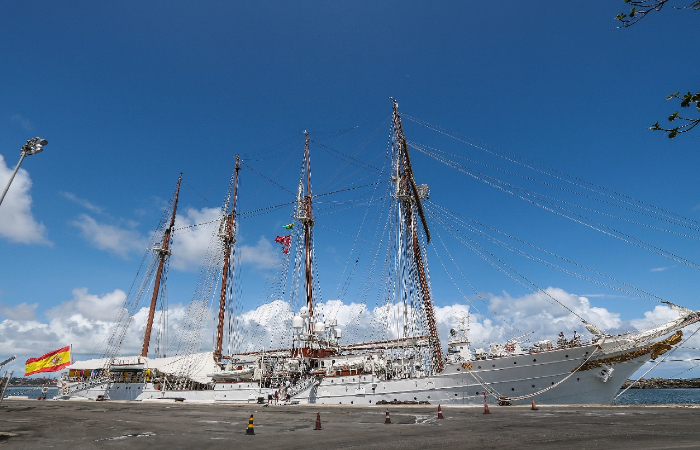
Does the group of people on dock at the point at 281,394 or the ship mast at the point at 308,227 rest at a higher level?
the ship mast at the point at 308,227

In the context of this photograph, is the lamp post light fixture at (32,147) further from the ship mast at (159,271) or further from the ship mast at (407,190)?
the ship mast at (159,271)

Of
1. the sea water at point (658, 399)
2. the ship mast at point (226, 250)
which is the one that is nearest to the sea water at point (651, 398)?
the sea water at point (658, 399)

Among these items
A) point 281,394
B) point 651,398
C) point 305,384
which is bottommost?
point 651,398

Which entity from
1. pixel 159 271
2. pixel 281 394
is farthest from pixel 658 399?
pixel 159 271

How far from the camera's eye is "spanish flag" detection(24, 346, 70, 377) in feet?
120

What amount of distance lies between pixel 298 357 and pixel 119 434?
2669 centimetres

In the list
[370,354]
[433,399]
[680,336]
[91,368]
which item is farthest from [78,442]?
[91,368]

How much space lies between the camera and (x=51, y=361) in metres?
37.8

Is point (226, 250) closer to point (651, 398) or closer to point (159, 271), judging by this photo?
point (159, 271)

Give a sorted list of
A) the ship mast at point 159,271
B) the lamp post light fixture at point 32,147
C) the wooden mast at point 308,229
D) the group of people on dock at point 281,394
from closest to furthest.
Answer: the lamp post light fixture at point 32,147 → the group of people on dock at point 281,394 → the wooden mast at point 308,229 → the ship mast at point 159,271

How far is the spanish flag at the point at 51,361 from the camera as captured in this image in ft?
120

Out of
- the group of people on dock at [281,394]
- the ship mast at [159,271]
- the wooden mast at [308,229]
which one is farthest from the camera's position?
the ship mast at [159,271]

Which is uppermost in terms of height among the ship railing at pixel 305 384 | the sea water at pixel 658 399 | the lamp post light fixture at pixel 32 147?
the lamp post light fixture at pixel 32 147

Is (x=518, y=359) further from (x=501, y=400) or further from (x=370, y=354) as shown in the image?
(x=370, y=354)
